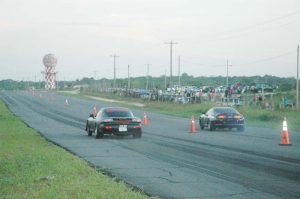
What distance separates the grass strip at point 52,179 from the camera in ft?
38.0

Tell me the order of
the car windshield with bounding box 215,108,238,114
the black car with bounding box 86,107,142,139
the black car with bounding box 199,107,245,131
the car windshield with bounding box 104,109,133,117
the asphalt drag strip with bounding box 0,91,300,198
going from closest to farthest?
the asphalt drag strip with bounding box 0,91,300,198
the black car with bounding box 86,107,142,139
the car windshield with bounding box 104,109,133,117
the black car with bounding box 199,107,245,131
the car windshield with bounding box 215,108,238,114

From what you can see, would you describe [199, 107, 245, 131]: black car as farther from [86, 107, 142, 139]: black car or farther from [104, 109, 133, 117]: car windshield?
[86, 107, 142, 139]: black car

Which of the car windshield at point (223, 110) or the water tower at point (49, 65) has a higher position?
the water tower at point (49, 65)

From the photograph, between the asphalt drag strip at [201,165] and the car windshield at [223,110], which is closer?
the asphalt drag strip at [201,165]

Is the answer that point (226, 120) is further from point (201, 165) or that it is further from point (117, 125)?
point (201, 165)

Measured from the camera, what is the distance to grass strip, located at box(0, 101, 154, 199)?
1159 cm

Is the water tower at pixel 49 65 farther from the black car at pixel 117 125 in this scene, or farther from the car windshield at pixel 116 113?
the black car at pixel 117 125

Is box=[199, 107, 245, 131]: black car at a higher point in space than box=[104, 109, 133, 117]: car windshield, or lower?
lower

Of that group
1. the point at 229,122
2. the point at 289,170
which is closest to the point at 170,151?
the point at 289,170

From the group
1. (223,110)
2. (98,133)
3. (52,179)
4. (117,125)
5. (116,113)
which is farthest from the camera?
(223,110)

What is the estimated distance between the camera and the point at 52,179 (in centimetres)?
1351

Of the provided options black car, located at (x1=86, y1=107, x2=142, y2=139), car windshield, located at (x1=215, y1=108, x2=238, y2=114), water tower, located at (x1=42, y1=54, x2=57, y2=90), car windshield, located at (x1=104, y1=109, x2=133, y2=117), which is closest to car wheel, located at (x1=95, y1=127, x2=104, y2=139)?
black car, located at (x1=86, y1=107, x2=142, y2=139)

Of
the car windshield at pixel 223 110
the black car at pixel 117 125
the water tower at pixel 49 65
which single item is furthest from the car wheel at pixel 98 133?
the water tower at pixel 49 65

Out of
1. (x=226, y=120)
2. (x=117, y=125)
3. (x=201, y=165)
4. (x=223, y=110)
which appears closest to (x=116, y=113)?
(x=117, y=125)
